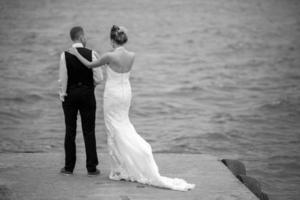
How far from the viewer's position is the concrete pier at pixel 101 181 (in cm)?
747

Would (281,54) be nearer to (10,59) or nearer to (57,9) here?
(10,59)

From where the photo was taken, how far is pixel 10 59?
106 feet

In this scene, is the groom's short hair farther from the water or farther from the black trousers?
the water

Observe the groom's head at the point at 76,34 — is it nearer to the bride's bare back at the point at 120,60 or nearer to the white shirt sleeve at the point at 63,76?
the white shirt sleeve at the point at 63,76

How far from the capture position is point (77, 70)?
313 inches

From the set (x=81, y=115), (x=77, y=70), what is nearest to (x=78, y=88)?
(x=77, y=70)

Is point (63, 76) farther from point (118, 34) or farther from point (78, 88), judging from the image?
point (118, 34)

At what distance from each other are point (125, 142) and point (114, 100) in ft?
1.75

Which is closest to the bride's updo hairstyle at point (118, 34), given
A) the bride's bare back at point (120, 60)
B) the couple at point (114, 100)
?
the couple at point (114, 100)

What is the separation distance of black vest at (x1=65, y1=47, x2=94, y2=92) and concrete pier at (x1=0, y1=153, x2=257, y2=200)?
124 centimetres

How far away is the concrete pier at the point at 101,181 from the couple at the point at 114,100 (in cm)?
19

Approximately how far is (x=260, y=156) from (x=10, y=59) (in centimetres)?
2024

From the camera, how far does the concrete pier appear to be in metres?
7.47

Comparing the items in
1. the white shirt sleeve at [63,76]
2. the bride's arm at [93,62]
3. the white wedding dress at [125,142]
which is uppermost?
the bride's arm at [93,62]
